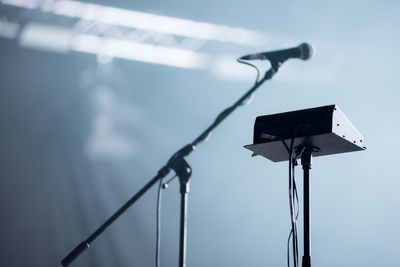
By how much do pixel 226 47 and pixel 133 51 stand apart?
597 millimetres

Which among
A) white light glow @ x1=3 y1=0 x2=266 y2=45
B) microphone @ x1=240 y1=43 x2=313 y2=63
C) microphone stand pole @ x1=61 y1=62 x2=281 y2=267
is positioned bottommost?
microphone stand pole @ x1=61 y1=62 x2=281 y2=267

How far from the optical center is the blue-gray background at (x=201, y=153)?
2.97 m

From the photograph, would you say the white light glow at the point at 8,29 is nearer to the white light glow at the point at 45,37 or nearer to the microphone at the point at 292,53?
the white light glow at the point at 45,37

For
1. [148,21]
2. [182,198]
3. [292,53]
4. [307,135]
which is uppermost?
[148,21]

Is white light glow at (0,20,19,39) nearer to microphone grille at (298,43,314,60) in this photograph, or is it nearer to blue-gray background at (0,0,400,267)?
blue-gray background at (0,0,400,267)

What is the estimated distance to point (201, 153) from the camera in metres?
3.20

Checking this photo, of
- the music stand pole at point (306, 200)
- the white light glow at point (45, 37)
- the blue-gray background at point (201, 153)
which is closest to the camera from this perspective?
the music stand pole at point (306, 200)

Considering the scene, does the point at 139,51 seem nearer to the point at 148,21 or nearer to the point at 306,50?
the point at 148,21

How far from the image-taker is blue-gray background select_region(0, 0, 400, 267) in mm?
2971

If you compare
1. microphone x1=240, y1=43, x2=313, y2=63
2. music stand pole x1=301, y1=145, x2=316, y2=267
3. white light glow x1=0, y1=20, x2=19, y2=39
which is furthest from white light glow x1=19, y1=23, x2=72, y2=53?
music stand pole x1=301, y1=145, x2=316, y2=267

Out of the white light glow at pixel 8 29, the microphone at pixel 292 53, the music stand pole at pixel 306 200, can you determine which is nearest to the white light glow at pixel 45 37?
the white light glow at pixel 8 29

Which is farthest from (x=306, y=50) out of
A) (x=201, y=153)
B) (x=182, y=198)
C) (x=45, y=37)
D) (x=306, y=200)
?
(x=45, y=37)

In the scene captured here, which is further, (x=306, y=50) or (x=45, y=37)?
(x=45, y=37)

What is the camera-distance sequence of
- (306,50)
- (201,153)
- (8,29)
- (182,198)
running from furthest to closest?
(201,153)
(8,29)
(306,50)
(182,198)
